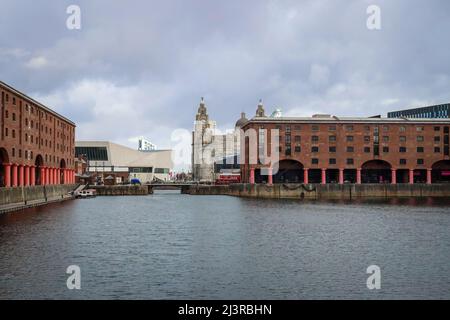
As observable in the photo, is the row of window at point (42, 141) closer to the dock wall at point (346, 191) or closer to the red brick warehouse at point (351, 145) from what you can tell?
the red brick warehouse at point (351, 145)

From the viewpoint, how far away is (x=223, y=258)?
131 ft

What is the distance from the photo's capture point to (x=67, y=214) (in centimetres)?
7675

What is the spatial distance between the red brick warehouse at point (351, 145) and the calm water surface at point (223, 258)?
70380 mm

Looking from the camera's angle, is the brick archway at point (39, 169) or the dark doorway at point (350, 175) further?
the dark doorway at point (350, 175)

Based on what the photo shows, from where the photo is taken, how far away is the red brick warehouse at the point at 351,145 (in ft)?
450

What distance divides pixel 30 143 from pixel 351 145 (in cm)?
7993

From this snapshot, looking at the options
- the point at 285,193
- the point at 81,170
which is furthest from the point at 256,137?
the point at 81,170

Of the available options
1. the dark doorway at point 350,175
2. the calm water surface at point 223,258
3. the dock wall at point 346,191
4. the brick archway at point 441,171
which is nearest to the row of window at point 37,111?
the calm water surface at point 223,258

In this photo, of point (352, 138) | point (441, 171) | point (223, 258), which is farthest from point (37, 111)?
point (441, 171)

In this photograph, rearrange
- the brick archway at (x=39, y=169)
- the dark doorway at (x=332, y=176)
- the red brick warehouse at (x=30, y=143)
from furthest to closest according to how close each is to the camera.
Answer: the dark doorway at (x=332, y=176) → the brick archway at (x=39, y=169) → the red brick warehouse at (x=30, y=143)

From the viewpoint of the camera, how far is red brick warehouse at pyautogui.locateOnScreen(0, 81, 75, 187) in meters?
85.9

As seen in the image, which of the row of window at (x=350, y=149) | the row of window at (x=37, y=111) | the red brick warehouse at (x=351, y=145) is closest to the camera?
the row of window at (x=37, y=111)

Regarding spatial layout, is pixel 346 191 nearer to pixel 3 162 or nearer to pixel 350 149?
pixel 350 149

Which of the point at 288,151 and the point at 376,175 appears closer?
the point at 288,151
